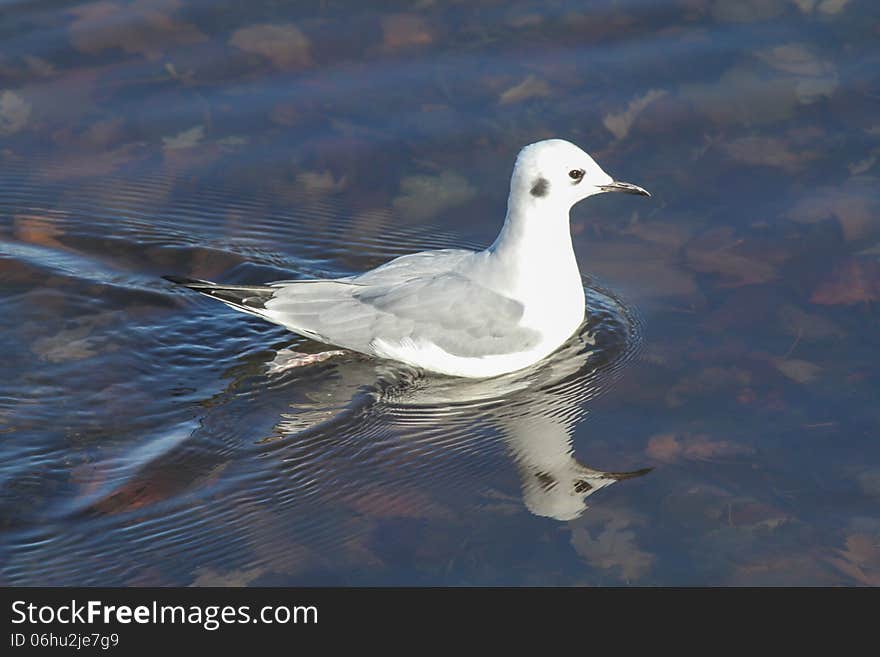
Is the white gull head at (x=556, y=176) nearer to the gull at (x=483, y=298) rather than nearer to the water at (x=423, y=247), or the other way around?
the gull at (x=483, y=298)

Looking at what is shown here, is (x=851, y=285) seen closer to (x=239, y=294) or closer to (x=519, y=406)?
(x=519, y=406)

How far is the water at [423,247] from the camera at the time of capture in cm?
658

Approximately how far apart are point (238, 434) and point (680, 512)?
2.45 m

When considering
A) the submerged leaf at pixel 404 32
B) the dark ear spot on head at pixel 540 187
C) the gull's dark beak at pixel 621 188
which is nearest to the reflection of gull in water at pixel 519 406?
the gull's dark beak at pixel 621 188

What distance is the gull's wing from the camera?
25.6 feet

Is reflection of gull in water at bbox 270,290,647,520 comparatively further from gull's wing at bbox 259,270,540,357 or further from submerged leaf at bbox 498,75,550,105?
submerged leaf at bbox 498,75,550,105

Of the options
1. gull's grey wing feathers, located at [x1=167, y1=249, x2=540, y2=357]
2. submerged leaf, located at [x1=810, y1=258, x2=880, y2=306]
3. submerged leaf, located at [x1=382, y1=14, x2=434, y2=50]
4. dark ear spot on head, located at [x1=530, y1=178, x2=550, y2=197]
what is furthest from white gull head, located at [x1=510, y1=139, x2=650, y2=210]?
submerged leaf, located at [x1=382, y1=14, x2=434, y2=50]

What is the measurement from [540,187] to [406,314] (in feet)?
3.60

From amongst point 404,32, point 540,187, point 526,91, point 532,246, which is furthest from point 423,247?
point 404,32

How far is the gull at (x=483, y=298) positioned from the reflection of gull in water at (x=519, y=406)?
5.3 inches

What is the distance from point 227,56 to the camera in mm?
10727
